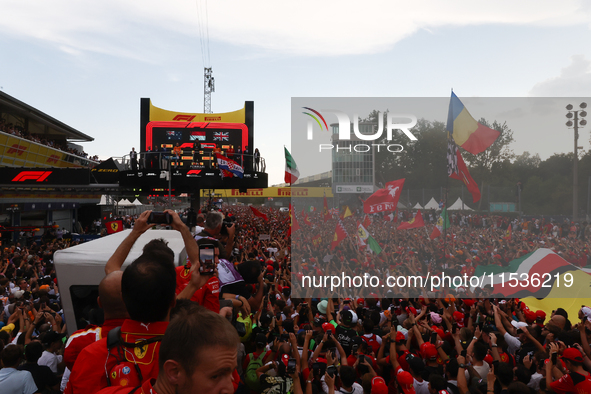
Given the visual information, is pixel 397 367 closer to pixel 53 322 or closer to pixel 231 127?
pixel 53 322

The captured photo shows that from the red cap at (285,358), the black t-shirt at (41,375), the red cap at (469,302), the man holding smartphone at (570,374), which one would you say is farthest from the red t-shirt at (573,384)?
the black t-shirt at (41,375)

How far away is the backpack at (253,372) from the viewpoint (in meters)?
4.25

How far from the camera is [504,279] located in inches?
370

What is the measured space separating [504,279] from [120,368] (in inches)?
379

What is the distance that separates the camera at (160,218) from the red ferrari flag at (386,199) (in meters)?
11.3

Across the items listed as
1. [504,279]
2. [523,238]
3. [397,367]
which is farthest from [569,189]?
[397,367]

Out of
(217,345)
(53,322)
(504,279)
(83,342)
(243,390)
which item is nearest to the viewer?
(217,345)

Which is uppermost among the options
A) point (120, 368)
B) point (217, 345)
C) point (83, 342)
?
point (217, 345)

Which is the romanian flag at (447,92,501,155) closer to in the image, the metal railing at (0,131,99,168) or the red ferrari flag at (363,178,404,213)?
the red ferrari flag at (363,178,404,213)

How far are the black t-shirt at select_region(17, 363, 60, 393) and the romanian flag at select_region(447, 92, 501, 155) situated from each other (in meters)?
10.8

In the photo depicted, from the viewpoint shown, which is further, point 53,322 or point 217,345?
point 53,322

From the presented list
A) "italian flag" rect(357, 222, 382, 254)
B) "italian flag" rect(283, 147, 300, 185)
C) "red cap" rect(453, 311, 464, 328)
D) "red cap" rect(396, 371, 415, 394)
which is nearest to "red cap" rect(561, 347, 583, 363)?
"red cap" rect(396, 371, 415, 394)

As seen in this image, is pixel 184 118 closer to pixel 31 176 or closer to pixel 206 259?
pixel 31 176

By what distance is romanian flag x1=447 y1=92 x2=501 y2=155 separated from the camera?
11305mm
